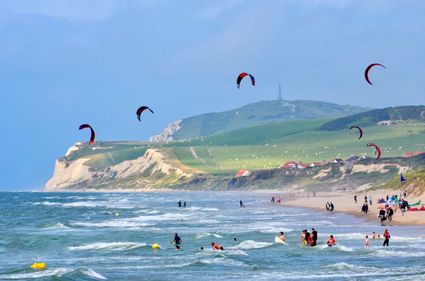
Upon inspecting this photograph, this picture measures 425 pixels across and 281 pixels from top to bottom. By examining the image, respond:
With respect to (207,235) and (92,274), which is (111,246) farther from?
(92,274)

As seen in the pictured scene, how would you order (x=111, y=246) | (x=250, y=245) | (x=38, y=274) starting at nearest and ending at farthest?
1. (x=38, y=274)
2. (x=250, y=245)
3. (x=111, y=246)

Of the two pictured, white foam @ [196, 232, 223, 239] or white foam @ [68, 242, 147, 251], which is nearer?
white foam @ [68, 242, 147, 251]

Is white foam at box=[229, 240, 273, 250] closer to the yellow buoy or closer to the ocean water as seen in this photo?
the ocean water

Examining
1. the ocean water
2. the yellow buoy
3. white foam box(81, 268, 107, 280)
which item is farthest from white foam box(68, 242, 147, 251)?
white foam box(81, 268, 107, 280)

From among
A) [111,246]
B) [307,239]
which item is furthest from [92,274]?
[111,246]

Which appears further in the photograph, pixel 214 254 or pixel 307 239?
pixel 307 239

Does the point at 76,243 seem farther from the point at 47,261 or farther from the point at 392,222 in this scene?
the point at 392,222

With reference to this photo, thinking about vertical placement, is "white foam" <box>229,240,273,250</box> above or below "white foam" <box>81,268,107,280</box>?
above

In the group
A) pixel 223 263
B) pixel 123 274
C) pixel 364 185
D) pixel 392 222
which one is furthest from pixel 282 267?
pixel 364 185

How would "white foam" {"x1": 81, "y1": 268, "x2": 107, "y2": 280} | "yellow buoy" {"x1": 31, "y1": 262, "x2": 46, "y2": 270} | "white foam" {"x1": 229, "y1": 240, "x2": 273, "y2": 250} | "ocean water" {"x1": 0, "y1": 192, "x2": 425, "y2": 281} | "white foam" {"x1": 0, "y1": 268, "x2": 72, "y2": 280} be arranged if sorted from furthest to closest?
"white foam" {"x1": 229, "y1": 240, "x2": 273, "y2": 250}, "yellow buoy" {"x1": 31, "y1": 262, "x2": 46, "y2": 270}, "white foam" {"x1": 0, "y1": 268, "x2": 72, "y2": 280}, "ocean water" {"x1": 0, "y1": 192, "x2": 425, "y2": 281}, "white foam" {"x1": 81, "y1": 268, "x2": 107, "y2": 280}

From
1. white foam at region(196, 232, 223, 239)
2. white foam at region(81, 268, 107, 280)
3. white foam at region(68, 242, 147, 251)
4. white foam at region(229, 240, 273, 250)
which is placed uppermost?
white foam at region(196, 232, 223, 239)

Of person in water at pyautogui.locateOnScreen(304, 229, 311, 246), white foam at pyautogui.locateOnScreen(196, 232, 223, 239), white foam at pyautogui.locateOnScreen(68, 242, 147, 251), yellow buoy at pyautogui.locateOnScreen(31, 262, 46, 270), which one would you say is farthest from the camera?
white foam at pyautogui.locateOnScreen(196, 232, 223, 239)

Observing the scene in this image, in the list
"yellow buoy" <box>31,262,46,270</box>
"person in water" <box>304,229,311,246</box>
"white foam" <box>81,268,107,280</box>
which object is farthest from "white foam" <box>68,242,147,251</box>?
"white foam" <box>81,268,107,280</box>
